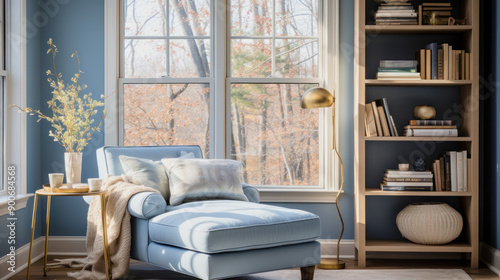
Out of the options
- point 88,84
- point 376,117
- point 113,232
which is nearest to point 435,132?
point 376,117

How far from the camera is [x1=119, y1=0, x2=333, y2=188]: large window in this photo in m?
4.57

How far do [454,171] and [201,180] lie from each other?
183cm

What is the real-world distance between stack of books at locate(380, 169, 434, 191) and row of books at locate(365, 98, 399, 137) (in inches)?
11.7

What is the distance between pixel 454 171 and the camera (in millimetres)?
4180

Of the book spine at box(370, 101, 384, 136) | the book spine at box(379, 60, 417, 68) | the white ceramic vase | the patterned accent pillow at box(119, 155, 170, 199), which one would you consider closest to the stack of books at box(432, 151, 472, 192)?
the book spine at box(370, 101, 384, 136)

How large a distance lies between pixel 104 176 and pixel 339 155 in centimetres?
175

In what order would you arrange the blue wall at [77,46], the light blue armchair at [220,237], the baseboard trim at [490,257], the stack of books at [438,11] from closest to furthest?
the light blue armchair at [220,237], the baseboard trim at [490,257], the stack of books at [438,11], the blue wall at [77,46]

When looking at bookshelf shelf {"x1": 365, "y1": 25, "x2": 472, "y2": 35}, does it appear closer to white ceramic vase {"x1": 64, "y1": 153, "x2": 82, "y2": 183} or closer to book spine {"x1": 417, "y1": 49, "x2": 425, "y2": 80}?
book spine {"x1": 417, "y1": 49, "x2": 425, "y2": 80}

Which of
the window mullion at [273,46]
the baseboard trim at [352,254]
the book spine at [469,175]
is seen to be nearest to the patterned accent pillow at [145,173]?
the window mullion at [273,46]

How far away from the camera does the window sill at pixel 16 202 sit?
3.71 meters

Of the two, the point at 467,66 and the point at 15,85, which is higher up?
the point at 467,66

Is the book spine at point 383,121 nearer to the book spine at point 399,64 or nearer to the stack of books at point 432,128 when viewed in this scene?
the stack of books at point 432,128

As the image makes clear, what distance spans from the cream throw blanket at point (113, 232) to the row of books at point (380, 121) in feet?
5.49

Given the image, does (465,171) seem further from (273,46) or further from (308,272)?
(273,46)
